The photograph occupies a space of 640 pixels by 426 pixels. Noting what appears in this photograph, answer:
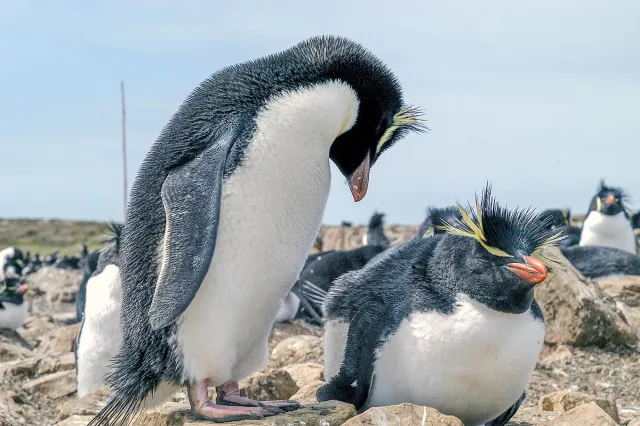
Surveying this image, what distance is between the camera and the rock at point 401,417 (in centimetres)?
362

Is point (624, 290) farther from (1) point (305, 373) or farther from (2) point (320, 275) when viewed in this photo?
(1) point (305, 373)

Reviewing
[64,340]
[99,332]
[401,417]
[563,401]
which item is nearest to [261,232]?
[401,417]

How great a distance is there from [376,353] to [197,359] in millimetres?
798

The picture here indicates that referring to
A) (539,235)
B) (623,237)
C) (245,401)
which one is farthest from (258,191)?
(623,237)

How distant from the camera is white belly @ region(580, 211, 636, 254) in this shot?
15547 millimetres

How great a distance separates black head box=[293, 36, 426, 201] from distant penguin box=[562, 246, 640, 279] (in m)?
7.42

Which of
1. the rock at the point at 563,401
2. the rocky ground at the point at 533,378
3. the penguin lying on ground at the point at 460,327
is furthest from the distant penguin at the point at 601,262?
the penguin lying on ground at the point at 460,327

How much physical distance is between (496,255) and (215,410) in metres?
1.31

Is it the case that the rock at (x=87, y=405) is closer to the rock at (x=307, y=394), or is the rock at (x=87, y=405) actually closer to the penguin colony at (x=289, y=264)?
the rock at (x=307, y=394)

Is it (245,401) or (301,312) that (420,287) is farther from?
(301,312)

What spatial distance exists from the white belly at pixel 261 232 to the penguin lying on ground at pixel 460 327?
471mm

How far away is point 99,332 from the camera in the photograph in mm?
7531

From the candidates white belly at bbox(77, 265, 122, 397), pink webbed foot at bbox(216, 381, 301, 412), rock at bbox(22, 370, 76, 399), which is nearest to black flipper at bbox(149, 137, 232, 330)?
pink webbed foot at bbox(216, 381, 301, 412)

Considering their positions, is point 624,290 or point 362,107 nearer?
point 362,107
